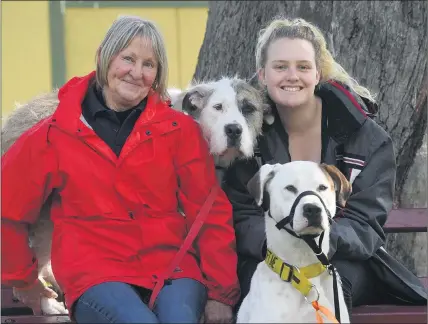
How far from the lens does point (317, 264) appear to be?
4020 mm

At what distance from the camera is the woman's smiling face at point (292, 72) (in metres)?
4.60

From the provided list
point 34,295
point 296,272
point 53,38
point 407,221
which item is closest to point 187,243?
point 296,272

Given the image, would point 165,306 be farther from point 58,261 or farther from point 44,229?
point 44,229

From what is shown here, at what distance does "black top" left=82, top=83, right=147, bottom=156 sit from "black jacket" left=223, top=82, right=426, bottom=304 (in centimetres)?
59

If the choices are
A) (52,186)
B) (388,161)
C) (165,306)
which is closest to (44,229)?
(52,186)

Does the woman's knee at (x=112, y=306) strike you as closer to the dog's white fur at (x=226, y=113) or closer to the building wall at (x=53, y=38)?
the dog's white fur at (x=226, y=113)

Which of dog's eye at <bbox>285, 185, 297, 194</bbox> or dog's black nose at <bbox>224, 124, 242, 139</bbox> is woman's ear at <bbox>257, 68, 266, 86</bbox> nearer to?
dog's black nose at <bbox>224, 124, 242, 139</bbox>

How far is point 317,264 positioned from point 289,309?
24 cm

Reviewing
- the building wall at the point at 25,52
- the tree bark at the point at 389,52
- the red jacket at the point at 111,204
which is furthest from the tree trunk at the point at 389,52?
the building wall at the point at 25,52

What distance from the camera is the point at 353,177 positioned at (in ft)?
14.9

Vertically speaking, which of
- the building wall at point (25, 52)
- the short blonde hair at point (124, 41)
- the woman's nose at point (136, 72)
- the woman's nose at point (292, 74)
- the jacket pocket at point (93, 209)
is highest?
the short blonde hair at point (124, 41)

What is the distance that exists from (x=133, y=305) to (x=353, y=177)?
4.23 feet

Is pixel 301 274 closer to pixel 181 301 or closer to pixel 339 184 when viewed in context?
pixel 339 184

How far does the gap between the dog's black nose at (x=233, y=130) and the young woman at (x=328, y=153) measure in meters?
0.16
